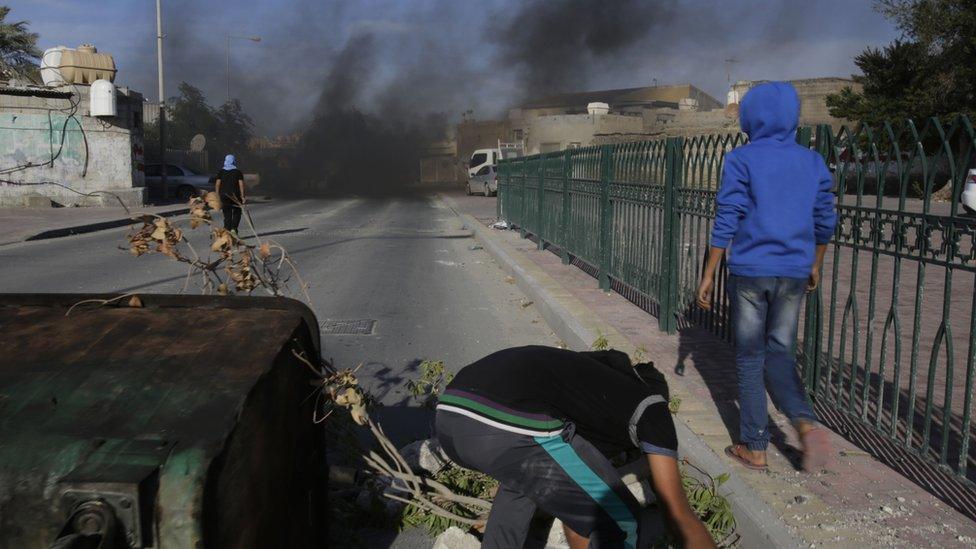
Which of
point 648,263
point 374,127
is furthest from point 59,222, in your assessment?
point 374,127

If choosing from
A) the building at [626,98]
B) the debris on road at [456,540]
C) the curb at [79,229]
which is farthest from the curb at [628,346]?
the building at [626,98]

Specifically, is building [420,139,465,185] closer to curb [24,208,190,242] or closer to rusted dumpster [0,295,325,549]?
curb [24,208,190,242]

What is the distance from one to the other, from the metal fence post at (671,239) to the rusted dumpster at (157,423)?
4168mm

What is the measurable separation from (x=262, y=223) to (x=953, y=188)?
60.5 feet

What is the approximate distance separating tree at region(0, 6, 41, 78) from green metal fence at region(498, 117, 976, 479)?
32.1m

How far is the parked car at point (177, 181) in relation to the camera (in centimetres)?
3183

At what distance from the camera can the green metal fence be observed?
3496 mm

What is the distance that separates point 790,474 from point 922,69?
31.4m

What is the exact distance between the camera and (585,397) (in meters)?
2.50

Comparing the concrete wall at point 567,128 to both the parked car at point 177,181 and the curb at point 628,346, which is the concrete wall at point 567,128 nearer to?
the parked car at point 177,181

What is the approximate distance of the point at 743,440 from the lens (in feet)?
12.6

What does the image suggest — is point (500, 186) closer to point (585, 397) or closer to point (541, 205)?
point (541, 205)

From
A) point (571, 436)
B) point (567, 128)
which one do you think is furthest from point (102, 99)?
point (571, 436)

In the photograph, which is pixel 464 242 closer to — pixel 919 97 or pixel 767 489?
pixel 767 489
